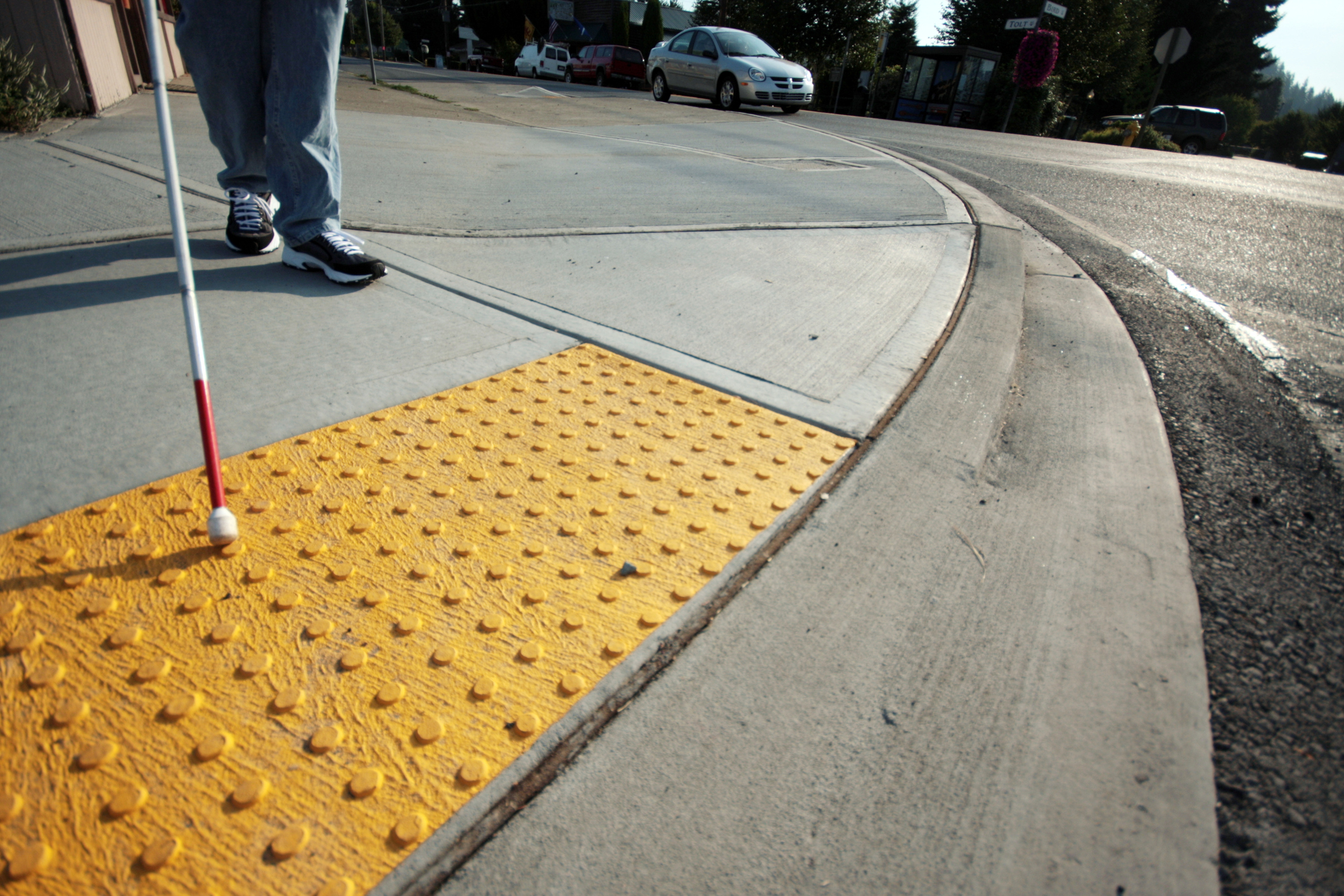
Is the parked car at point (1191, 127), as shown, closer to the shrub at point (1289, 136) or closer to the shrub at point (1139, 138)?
the shrub at point (1139, 138)

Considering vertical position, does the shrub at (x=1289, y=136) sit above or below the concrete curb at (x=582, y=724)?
above

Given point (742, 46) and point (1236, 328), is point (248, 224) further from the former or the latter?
point (742, 46)

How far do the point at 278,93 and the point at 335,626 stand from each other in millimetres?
2474

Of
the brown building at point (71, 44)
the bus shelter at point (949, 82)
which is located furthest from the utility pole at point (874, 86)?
the brown building at point (71, 44)

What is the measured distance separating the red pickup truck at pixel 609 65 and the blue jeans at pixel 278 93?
30.6 m

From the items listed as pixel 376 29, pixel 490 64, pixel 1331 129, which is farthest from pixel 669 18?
pixel 1331 129

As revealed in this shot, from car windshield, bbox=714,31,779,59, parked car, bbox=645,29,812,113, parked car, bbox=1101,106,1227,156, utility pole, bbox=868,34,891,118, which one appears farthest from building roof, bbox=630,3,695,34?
car windshield, bbox=714,31,779,59

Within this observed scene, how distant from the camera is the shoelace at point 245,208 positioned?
311 centimetres

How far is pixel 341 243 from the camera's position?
2895 millimetres

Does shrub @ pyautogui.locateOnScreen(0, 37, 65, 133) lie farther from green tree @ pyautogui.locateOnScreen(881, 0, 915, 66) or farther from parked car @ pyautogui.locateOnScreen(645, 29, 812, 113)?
green tree @ pyautogui.locateOnScreen(881, 0, 915, 66)

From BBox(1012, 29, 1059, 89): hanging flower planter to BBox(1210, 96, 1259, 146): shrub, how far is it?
44302 millimetres

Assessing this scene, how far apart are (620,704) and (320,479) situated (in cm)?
104

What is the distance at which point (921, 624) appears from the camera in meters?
1.54

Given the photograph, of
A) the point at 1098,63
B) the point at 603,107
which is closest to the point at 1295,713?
the point at 603,107
